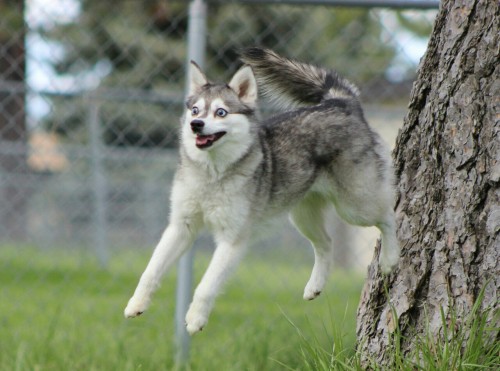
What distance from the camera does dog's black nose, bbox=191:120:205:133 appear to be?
2939 millimetres

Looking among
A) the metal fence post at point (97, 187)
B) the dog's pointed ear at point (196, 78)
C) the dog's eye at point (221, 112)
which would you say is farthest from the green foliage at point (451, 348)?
the metal fence post at point (97, 187)

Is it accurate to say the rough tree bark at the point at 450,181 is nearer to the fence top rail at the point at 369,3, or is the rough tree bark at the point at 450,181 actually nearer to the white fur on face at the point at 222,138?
the white fur on face at the point at 222,138

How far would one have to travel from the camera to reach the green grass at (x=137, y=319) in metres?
3.95

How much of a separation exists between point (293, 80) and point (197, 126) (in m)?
0.73

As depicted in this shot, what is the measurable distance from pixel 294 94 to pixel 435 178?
3.14 feet

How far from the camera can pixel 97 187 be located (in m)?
8.67

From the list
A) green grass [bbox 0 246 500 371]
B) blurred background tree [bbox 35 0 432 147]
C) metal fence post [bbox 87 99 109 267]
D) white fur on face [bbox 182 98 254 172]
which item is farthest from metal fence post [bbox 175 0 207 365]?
blurred background tree [bbox 35 0 432 147]

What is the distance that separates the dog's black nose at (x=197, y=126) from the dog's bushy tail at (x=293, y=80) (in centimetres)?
45

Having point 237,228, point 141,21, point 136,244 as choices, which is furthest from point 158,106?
point 141,21

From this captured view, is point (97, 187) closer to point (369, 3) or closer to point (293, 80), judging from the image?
point (369, 3)

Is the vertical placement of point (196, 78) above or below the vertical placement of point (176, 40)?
below

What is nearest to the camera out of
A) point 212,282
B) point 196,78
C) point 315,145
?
point 212,282

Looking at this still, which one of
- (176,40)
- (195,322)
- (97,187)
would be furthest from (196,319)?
(176,40)

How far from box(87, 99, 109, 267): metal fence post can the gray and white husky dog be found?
465cm
